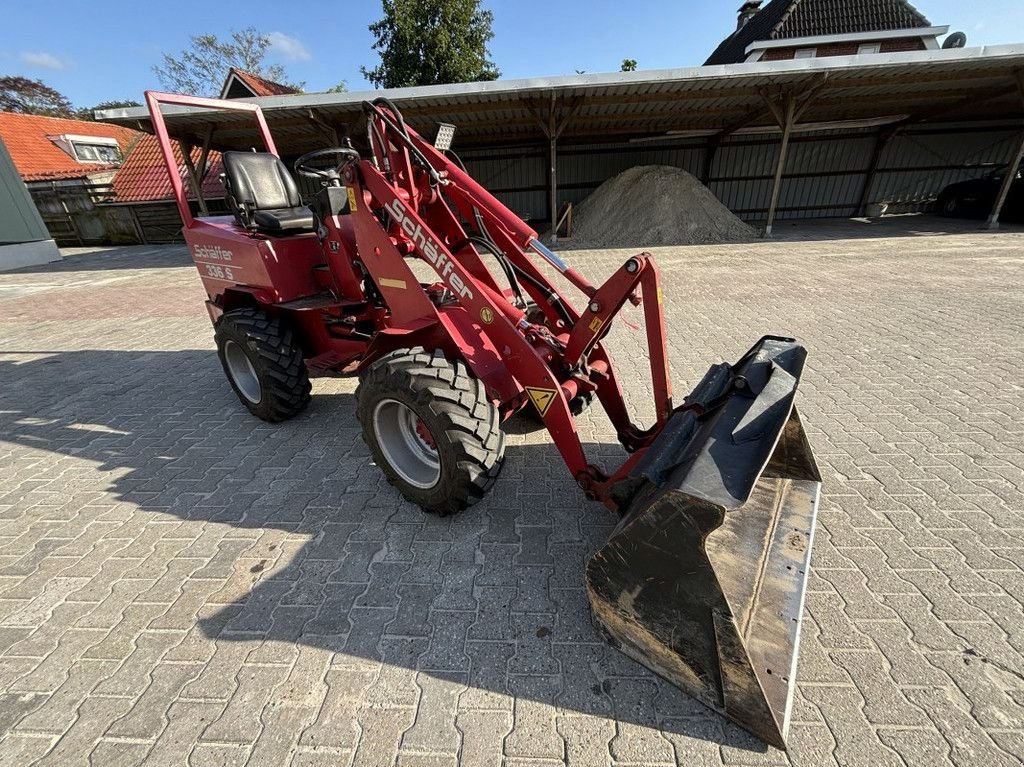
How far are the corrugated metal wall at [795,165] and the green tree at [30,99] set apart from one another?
45.8 m

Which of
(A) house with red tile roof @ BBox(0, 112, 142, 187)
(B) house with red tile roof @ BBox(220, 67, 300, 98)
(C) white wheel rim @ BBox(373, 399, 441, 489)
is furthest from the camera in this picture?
(A) house with red tile roof @ BBox(0, 112, 142, 187)

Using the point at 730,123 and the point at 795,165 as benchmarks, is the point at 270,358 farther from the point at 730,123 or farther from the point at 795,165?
the point at 795,165

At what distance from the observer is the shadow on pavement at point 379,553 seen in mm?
1847

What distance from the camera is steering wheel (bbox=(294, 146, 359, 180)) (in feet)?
9.29

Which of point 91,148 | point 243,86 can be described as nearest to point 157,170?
point 243,86

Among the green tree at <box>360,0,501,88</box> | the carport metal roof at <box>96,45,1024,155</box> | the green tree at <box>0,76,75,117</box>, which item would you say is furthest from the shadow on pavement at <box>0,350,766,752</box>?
the green tree at <box>0,76,75,117</box>

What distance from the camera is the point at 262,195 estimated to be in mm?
3799

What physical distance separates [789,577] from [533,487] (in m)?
1.46

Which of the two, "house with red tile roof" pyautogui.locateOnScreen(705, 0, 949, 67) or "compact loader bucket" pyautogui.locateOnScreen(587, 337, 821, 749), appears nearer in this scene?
"compact loader bucket" pyautogui.locateOnScreen(587, 337, 821, 749)

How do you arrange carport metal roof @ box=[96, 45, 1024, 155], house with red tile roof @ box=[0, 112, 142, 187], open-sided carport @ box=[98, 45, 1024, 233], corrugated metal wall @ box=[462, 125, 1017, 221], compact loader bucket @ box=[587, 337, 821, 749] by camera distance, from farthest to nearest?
1. house with red tile roof @ box=[0, 112, 142, 187]
2. corrugated metal wall @ box=[462, 125, 1017, 221]
3. open-sided carport @ box=[98, 45, 1024, 233]
4. carport metal roof @ box=[96, 45, 1024, 155]
5. compact loader bucket @ box=[587, 337, 821, 749]

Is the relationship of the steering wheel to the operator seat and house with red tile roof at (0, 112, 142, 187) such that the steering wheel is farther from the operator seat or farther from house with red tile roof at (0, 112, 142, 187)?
house with red tile roof at (0, 112, 142, 187)

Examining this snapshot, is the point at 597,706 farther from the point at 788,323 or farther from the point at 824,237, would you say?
the point at 824,237

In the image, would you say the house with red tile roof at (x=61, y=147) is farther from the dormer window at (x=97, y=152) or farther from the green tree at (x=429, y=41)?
the green tree at (x=429, y=41)

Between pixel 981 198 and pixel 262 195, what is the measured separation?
19437mm
